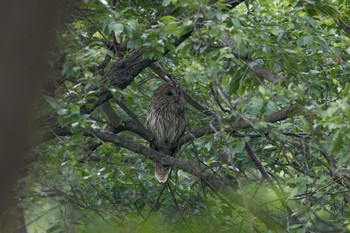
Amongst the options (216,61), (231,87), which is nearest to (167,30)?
(216,61)

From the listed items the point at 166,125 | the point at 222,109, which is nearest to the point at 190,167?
the point at 222,109

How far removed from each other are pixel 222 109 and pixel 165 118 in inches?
94.0

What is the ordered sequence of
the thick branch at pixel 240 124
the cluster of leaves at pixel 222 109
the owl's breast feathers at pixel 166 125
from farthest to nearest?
the owl's breast feathers at pixel 166 125 < the thick branch at pixel 240 124 < the cluster of leaves at pixel 222 109

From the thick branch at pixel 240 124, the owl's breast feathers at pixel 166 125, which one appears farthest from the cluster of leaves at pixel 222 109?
the owl's breast feathers at pixel 166 125

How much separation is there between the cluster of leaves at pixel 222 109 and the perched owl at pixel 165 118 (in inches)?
41.5

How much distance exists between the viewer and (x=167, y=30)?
371cm

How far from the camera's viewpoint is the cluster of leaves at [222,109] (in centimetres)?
345

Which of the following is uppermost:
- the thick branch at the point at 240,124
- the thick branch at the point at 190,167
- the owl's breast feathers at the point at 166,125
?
the thick branch at the point at 240,124

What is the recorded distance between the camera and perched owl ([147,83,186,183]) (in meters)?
6.53

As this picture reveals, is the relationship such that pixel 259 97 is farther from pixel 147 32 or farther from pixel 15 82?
pixel 15 82

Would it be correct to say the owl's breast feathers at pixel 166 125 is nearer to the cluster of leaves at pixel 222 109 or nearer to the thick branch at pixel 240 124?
the cluster of leaves at pixel 222 109

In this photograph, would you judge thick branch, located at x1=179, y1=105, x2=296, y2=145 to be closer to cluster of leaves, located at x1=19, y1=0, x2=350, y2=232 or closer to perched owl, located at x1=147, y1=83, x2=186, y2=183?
cluster of leaves, located at x1=19, y1=0, x2=350, y2=232

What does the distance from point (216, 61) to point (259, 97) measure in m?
0.51

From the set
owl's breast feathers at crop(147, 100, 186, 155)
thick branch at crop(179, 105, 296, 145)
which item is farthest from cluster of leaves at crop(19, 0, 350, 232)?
owl's breast feathers at crop(147, 100, 186, 155)
